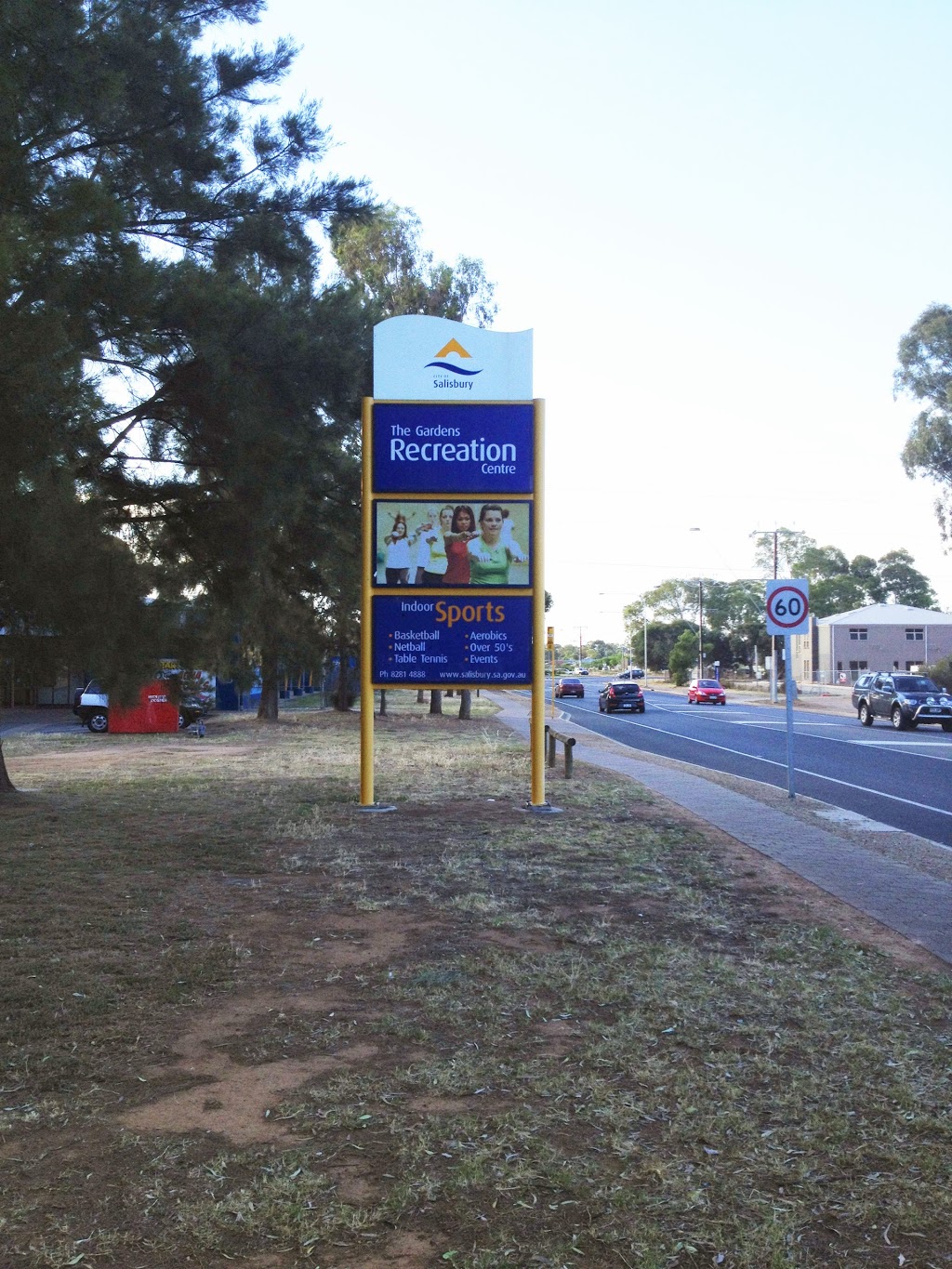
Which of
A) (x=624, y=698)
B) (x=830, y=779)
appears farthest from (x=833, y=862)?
(x=624, y=698)

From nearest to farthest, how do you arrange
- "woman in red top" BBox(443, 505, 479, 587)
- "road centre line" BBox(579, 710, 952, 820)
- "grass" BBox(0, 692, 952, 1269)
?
"grass" BBox(0, 692, 952, 1269) < "woman in red top" BBox(443, 505, 479, 587) < "road centre line" BBox(579, 710, 952, 820)

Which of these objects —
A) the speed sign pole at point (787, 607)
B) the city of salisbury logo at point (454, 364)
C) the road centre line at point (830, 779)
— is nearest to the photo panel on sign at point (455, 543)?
the city of salisbury logo at point (454, 364)

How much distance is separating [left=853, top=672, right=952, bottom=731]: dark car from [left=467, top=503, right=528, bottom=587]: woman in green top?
24.5 meters

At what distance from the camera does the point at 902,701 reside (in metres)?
34.4

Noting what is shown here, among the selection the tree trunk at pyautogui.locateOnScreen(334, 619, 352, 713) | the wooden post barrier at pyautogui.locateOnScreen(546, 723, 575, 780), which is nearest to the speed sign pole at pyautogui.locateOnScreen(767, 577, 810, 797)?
the wooden post barrier at pyautogui.locateOnScreen(546, 723, 575, 780)

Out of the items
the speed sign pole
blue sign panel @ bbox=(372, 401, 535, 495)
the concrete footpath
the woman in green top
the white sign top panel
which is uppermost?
the white sign top panel

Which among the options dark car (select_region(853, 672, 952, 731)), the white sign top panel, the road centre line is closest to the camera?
the white sign top panel

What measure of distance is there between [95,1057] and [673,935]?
3.47 meters

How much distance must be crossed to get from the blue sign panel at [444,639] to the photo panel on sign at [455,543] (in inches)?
9.1

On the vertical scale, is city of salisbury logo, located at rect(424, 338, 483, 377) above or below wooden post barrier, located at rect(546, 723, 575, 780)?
above

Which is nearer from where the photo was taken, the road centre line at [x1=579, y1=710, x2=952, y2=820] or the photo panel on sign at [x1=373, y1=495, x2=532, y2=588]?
the photo panel on sign at [x1=373, y1=495, x2=532, y2=588]

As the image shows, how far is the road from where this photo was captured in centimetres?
1529

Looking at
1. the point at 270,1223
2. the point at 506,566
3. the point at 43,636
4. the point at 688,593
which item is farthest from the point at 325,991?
the point at 688,593

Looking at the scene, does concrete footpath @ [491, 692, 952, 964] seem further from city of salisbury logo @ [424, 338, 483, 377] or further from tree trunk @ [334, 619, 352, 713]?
tree trunk @ [334, 619, 352, 713]
